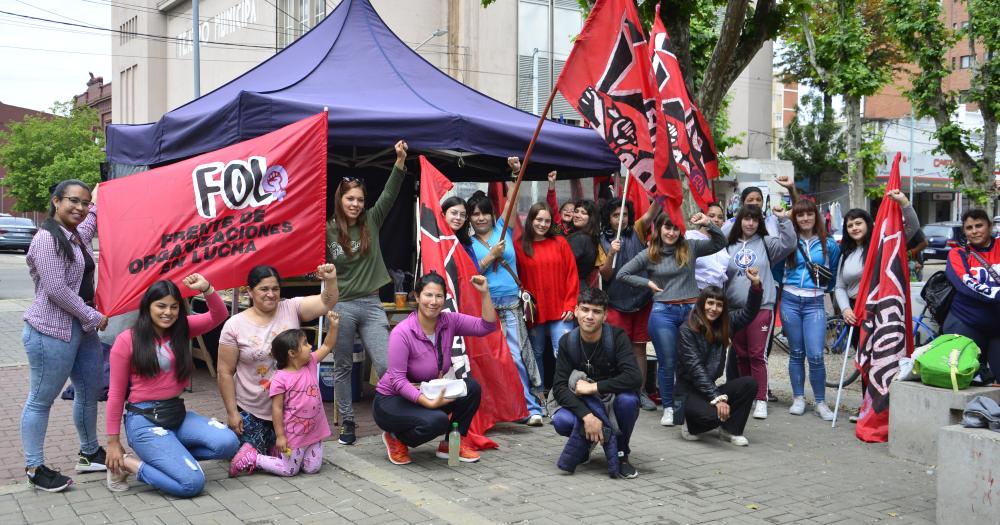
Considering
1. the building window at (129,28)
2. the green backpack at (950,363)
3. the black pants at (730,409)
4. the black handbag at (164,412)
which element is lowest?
the black pants at (730,409)

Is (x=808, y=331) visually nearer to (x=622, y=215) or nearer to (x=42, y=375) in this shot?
(x=622, y=215)

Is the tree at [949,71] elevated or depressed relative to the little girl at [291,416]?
elevated

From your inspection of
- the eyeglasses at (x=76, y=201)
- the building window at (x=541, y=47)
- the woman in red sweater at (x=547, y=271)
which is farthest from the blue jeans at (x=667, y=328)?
the building window at (x=541, y=47)

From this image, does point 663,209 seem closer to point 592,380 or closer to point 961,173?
point 592,380

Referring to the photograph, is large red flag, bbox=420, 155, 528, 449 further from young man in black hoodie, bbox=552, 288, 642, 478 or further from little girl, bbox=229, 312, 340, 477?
little girl, bbox=229, 312, 340, 477

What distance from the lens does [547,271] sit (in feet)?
24.8

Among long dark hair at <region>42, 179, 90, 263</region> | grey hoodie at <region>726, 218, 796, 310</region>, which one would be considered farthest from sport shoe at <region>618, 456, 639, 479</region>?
long dark hair at <region>42, 179, 90, 263</region>

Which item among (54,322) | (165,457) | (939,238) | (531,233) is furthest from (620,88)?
(939,238)

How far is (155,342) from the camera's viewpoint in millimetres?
5219

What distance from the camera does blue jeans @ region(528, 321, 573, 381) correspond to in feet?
25.1

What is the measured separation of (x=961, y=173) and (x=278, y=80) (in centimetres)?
1497

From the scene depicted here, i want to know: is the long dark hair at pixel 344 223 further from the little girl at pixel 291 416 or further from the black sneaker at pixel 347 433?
the black sneaker at pixel 347 433

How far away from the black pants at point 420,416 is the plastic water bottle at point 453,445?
4 centimetres

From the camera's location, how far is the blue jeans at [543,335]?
7.66 m
